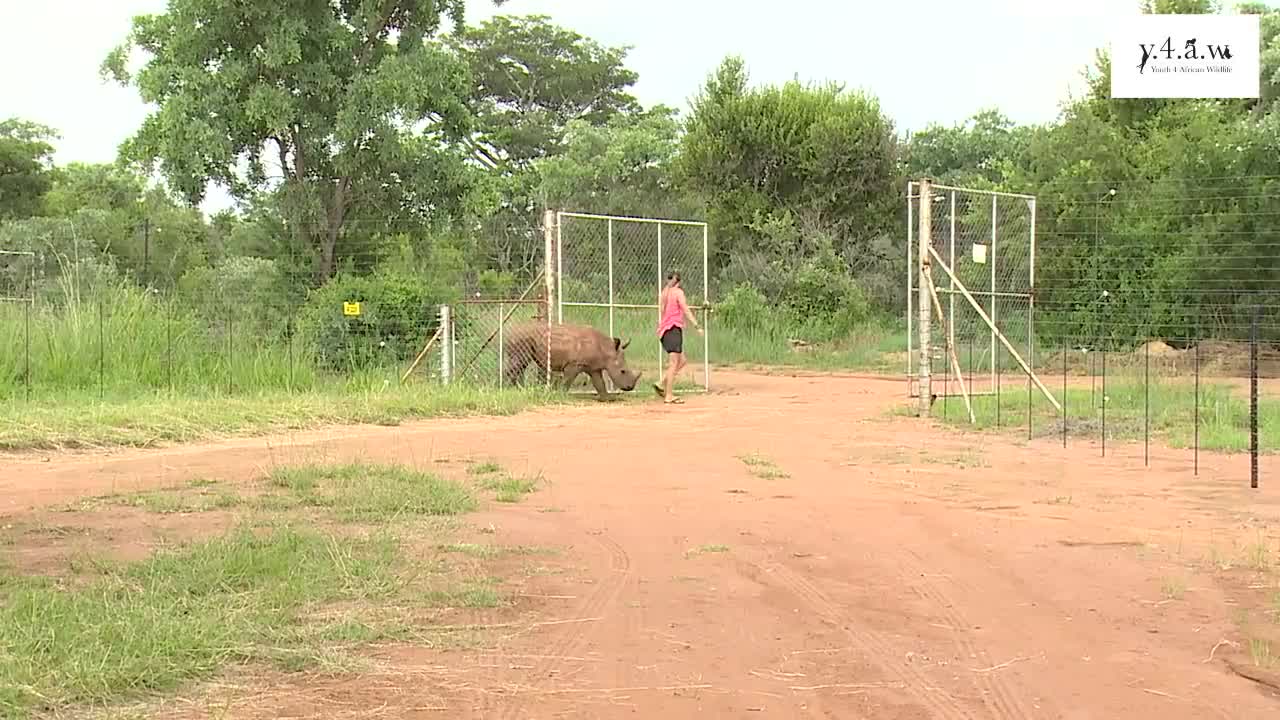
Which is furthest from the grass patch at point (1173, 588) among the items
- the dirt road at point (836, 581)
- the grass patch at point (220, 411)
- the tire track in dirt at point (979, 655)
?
the grass patch at point (220, 411)

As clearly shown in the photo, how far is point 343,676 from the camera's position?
384cm

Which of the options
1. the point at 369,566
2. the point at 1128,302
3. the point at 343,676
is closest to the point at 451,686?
the point at 343,676

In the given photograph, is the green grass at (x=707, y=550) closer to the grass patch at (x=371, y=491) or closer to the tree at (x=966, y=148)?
the grass patch at (x=371, y=491)

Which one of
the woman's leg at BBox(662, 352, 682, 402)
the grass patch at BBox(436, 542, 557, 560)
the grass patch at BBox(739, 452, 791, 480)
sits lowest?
the grass patch at BBox(436, 542, 557, 560)

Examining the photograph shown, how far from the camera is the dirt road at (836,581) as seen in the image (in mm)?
3768


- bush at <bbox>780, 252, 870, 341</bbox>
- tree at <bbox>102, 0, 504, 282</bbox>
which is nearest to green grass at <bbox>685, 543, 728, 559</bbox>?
tree at <bbox>102, 0, 504, 282</bbox>

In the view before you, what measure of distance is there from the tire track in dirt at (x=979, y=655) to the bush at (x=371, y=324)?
35.6 feet

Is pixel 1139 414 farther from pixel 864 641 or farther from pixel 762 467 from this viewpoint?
pixel 864 641

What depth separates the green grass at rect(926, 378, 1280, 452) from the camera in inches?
407

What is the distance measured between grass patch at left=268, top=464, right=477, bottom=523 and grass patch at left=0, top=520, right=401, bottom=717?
0.96 m

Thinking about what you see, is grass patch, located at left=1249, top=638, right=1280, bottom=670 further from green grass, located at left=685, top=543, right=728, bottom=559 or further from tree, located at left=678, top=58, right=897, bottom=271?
tree, located at left=678, top=58, right=897, bottom=271

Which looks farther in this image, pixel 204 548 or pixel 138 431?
pixel 138 431

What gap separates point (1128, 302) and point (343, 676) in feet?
56.7

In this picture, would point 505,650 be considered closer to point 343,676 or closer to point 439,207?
point 343,676
